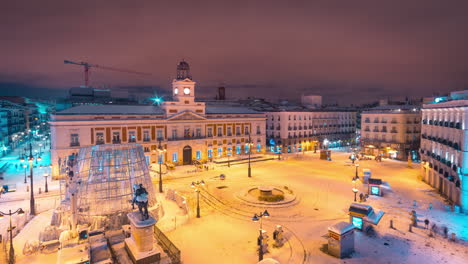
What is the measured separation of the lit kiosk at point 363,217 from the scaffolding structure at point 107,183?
742 inches

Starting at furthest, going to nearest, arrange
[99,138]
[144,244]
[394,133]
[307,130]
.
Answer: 1. [307,130]
2. [394,133]
3. [99,138]
4. [144,244]

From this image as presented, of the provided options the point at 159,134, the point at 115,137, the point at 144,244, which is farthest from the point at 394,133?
the point at 144,244

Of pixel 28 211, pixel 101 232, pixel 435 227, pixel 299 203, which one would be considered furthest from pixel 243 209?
pixel 28 211

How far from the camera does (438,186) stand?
3453 centimetres

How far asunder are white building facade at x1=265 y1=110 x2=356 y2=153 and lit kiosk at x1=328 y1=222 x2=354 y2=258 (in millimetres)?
49152

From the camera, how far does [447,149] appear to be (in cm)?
3225

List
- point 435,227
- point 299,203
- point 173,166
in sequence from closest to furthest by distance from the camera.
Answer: point 435,227
point 299,203
point 173,166

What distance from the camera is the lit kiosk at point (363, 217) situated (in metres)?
21.6

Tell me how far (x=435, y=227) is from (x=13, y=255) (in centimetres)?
3436

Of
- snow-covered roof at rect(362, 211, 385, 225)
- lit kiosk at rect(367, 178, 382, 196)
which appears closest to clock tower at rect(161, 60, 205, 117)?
lit kiosk at rect(367, 178, 382, 196)

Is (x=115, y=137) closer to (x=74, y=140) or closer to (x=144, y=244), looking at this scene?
(x=74, y=140)

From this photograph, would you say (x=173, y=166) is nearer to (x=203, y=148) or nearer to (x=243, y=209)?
(x=203, y=148)

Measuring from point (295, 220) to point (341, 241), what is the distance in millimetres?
7133

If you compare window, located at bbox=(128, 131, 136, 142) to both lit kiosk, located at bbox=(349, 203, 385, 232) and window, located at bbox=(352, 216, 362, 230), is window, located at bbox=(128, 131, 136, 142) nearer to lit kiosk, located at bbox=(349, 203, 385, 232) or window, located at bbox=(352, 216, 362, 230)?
lit kiosk, located at bbox=(349, 203, 385, 232)
